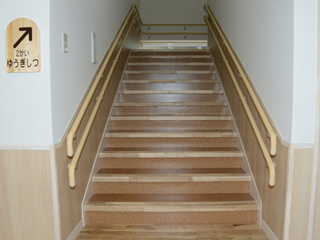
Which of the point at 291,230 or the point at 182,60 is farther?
the point at 182,60

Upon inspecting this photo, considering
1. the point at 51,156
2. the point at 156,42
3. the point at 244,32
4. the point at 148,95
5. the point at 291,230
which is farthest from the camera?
the point at 156,42

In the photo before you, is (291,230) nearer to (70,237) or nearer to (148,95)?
(70,237)

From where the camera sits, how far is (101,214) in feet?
7.44

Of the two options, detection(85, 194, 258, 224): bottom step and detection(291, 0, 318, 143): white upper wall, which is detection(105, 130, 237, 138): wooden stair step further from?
detection(291, 0, 318, 143): white upper wall

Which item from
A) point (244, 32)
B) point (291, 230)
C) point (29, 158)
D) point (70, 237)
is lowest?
point (70, 237)

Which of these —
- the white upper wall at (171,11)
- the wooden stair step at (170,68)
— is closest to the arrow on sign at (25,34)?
the wooden stair step at (170,68)

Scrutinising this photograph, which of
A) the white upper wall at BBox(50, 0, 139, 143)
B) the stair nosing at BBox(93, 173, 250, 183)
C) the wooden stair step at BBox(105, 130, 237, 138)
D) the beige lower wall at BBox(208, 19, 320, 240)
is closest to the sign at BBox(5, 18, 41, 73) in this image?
the white upper wall at BBox(50, 0, 139, 143)

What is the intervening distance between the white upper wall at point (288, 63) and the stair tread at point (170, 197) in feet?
2.76

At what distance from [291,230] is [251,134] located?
3.07 feet

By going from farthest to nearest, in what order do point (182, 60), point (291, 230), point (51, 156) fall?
point (182, 60)
point (291, 230)
point (51, 156)

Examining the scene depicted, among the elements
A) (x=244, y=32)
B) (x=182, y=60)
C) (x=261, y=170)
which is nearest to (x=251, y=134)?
(x=261, y=170)

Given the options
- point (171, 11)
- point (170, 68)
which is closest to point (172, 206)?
point (170, 68)

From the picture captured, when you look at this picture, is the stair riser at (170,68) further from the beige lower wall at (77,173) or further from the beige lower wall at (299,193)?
the beige lower wall at (299,193)

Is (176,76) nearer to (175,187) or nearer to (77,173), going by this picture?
(175,187)
